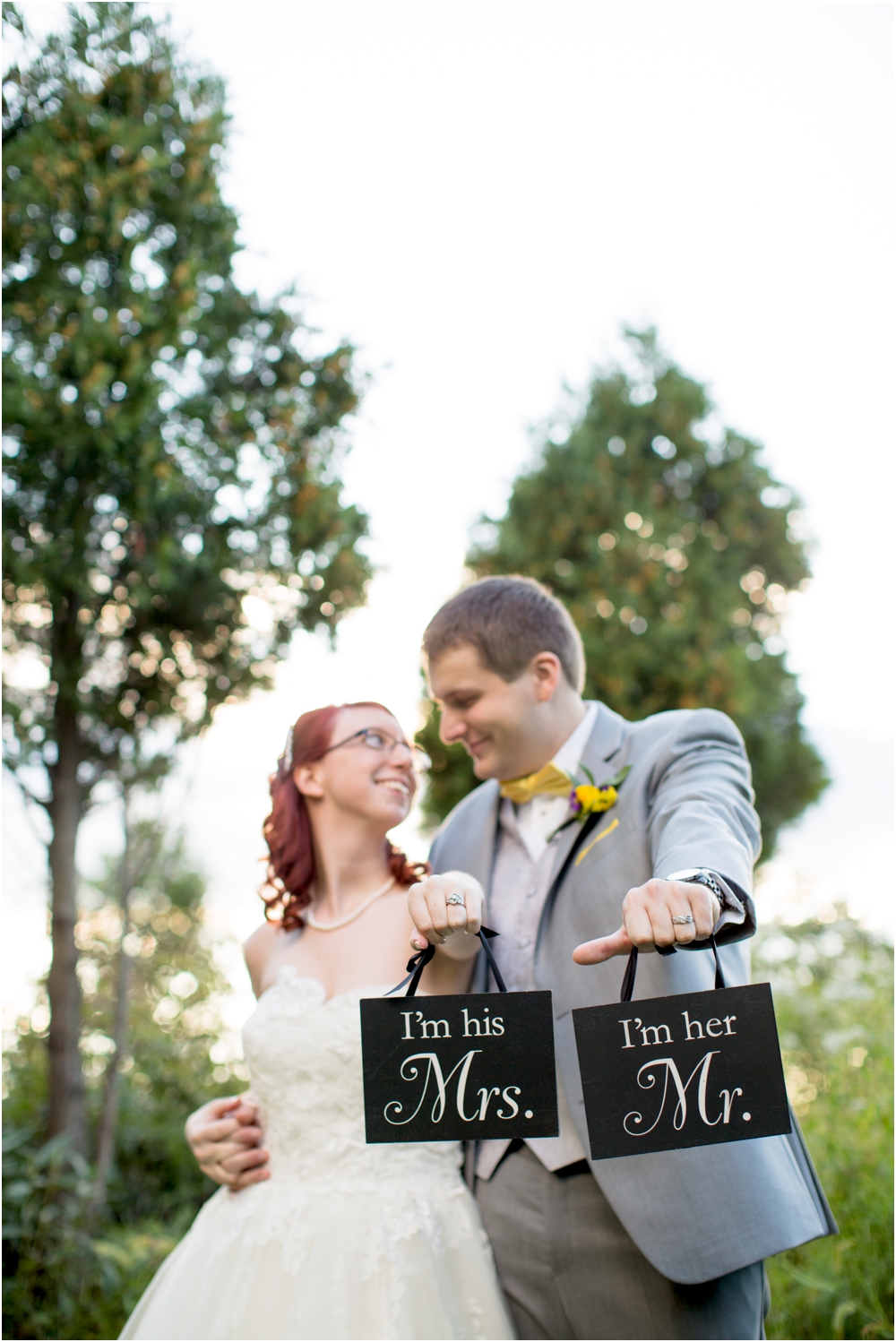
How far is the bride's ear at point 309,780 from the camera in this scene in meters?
2.84

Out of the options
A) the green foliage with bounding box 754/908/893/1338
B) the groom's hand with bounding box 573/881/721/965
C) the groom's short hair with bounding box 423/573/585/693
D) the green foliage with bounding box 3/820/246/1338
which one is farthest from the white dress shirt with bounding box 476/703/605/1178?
the green foliage with bounding box 3/820/246/1338

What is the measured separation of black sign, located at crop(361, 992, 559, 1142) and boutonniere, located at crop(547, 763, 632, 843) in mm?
785

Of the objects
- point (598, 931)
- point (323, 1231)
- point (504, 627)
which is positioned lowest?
point (323, 1231)

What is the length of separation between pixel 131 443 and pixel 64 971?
2557mm

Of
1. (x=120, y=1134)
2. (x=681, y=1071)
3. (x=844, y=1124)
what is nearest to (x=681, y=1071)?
(x=681, y=1071)

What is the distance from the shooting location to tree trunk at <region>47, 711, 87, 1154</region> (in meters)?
4.38

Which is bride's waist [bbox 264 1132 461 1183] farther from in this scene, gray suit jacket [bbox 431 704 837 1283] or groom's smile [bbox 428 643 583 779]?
groom's smile [bbox 428 643 583 779]

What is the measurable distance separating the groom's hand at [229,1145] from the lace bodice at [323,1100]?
0.16 ft

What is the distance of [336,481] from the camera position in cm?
488

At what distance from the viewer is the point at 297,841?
9.41ft

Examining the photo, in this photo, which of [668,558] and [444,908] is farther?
[668,558]

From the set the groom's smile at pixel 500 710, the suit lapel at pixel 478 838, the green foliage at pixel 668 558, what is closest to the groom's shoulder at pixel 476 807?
the suit lapel at pixel 478 838

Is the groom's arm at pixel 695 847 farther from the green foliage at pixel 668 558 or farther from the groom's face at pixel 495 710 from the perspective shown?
the green foliage at pixel 668 558

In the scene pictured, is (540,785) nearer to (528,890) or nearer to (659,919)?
(528,890)
